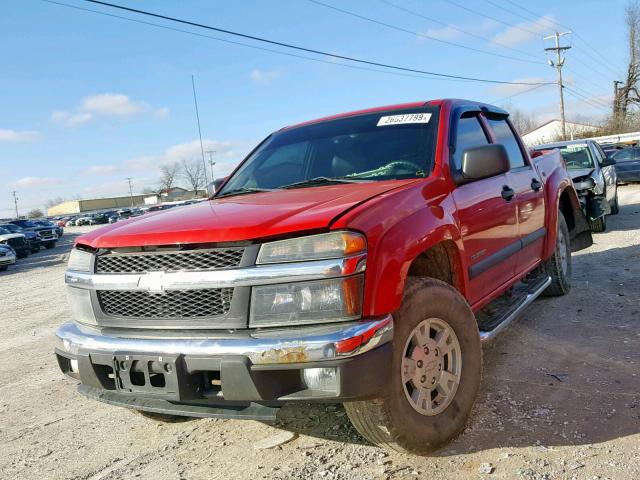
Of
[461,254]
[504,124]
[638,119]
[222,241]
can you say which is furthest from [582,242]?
[638,119]

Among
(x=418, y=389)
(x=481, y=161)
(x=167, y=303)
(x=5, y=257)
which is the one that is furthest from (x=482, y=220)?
(x=5, y=257)

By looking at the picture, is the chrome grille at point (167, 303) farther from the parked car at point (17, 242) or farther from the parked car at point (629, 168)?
the parked car at point (17, 242)

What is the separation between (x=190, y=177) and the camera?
104 meters

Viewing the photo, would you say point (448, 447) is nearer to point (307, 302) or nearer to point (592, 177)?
point (307, 302)

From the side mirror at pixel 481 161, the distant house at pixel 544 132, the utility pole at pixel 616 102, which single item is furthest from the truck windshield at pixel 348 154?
the distant house at pixel 544 132

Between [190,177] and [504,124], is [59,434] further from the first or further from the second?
[190,177]

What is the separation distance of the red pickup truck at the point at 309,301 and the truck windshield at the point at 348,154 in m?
0.02

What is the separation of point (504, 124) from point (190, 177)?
338ft

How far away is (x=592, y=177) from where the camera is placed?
374 inches

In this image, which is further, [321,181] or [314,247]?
[321,181]

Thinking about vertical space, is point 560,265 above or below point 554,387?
above

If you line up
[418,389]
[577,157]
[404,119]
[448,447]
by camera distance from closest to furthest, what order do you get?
[418,389], [448,447], [404,119], [577,157]

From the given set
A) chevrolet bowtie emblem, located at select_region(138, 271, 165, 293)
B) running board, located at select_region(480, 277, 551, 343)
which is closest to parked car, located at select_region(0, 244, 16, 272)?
running board, located at select_region(480, 277, 551, 343)

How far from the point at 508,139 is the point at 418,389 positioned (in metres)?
2.79
